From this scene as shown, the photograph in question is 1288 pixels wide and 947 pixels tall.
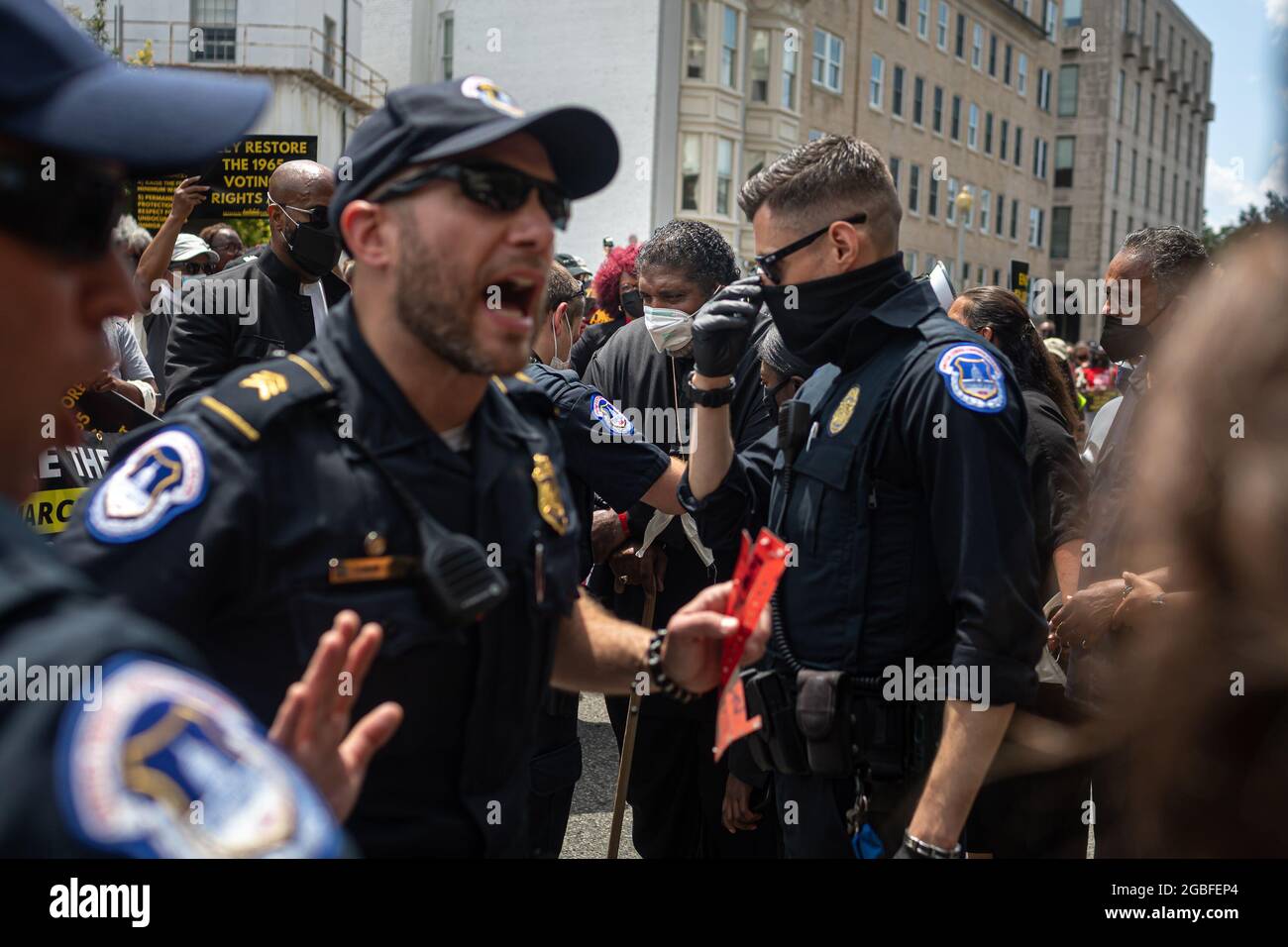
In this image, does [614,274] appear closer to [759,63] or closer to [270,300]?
[270,300]

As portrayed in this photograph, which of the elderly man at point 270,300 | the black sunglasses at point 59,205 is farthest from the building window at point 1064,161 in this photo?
the black sunglasses at point 59,205

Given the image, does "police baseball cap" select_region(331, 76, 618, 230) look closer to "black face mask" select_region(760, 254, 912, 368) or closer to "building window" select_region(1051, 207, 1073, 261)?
"black face mask" select_region(760, 254, 912, 368)

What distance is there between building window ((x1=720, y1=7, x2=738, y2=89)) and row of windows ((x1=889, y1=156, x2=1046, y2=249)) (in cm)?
690

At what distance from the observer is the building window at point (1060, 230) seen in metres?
55.5

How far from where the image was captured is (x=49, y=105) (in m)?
1.10

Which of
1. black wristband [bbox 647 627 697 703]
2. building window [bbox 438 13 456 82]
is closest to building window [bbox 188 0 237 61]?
building window [bbox 438 13 456 82]

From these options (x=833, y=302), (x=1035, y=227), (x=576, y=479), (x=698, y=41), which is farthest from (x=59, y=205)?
(x=1035, y=227)

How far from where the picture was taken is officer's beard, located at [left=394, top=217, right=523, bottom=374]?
2086 millimetres

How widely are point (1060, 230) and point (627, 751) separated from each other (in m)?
56.1

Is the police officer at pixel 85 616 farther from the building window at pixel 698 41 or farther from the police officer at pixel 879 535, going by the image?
the building window at pixel 698 41

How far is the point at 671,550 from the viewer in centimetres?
490

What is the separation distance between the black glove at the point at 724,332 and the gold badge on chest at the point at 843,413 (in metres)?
0.49

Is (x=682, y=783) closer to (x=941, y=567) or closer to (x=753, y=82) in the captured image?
(x=941, y=567)

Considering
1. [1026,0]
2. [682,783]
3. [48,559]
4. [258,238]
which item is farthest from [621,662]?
[1026,0]
